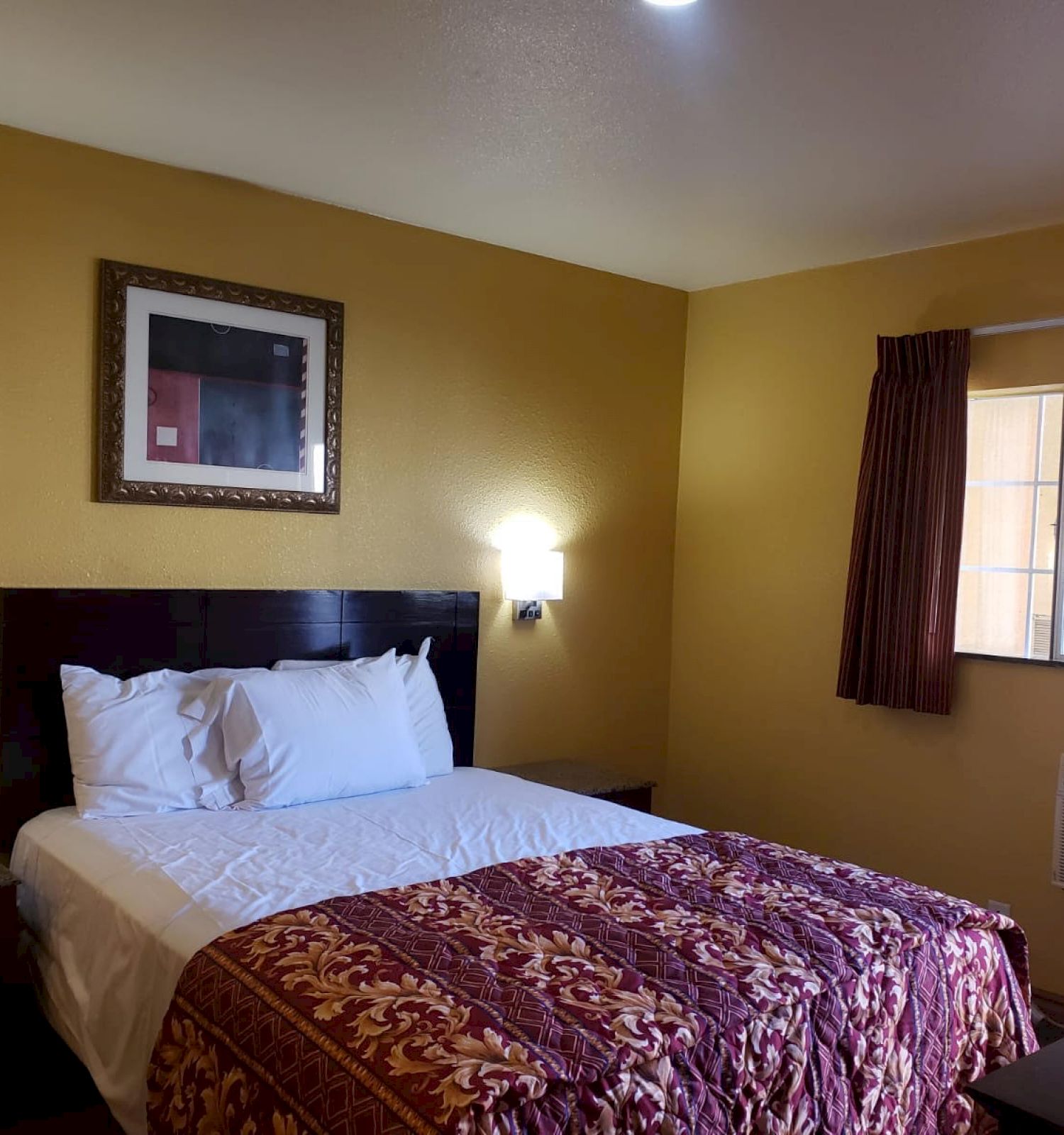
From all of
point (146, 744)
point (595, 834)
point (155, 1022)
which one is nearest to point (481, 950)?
point (155, 1022)

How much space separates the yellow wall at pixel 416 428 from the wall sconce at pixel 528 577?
0.06 metres

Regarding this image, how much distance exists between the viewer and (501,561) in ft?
13.2

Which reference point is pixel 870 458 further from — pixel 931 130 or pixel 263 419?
pixel 263 419

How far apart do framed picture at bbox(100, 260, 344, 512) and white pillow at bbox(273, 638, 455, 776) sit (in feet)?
1.86

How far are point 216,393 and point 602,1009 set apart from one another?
7.50 ft

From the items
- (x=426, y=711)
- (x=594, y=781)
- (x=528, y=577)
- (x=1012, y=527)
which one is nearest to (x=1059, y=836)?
(x=1012, y=527)

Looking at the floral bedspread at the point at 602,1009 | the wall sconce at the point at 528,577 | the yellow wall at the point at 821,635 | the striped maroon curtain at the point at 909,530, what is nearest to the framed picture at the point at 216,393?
the wall sconce at the point at 528,577

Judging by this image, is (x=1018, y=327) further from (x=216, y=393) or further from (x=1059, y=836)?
(x=216, y=393)

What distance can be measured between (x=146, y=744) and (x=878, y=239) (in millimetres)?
2886

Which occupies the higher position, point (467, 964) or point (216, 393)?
point (216, 393)

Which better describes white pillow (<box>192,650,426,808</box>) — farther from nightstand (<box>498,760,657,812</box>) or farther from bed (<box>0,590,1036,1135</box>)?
nightstand (<box>498,760,657,812</box>)

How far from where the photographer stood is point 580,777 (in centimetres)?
382

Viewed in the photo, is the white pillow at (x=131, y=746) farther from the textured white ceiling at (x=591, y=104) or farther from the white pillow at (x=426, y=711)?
the textured white ceiling at (x=591, y=104)

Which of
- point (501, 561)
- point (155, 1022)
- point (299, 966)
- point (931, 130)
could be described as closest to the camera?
point (299, 966)
